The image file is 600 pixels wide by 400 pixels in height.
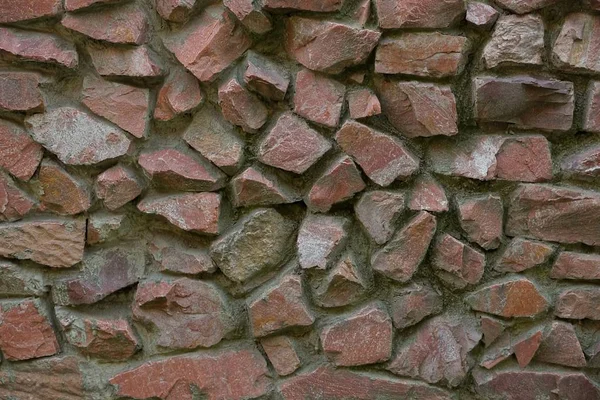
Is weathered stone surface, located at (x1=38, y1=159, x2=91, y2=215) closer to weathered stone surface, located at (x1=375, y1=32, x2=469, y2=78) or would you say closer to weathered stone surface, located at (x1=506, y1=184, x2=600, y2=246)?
weathered stone surface, located at (x1=375, y1=32, x2=469, y2=78)

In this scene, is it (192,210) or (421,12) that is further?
(192,210)

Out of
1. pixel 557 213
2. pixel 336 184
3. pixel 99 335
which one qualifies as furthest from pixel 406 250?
pixel 99 335

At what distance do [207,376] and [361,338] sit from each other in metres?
0.35

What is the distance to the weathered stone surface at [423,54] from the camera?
1.32 meters

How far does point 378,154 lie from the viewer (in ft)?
4.47

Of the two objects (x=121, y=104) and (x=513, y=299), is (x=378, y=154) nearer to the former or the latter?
(x=513, y=299)

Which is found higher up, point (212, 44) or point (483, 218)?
point (212, 44)

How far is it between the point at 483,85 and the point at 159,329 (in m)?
0.86

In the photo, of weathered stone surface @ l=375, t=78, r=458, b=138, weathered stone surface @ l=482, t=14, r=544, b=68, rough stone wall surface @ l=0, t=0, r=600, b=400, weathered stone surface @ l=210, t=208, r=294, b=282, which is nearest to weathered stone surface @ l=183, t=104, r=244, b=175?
rough stone wall surface @ l=0, t=0, r=600, b=400

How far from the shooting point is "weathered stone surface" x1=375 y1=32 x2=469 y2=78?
52.0 inches

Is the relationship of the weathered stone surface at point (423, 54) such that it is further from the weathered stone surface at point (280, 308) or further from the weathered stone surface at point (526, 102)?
the weathered stone surface at point (280, 308)

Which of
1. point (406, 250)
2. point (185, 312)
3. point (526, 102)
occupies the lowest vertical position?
point (185, 312)

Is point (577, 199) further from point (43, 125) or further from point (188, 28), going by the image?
point (43, 125)

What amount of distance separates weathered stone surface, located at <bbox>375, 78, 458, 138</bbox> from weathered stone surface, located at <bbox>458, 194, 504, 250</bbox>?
0.15 meters
